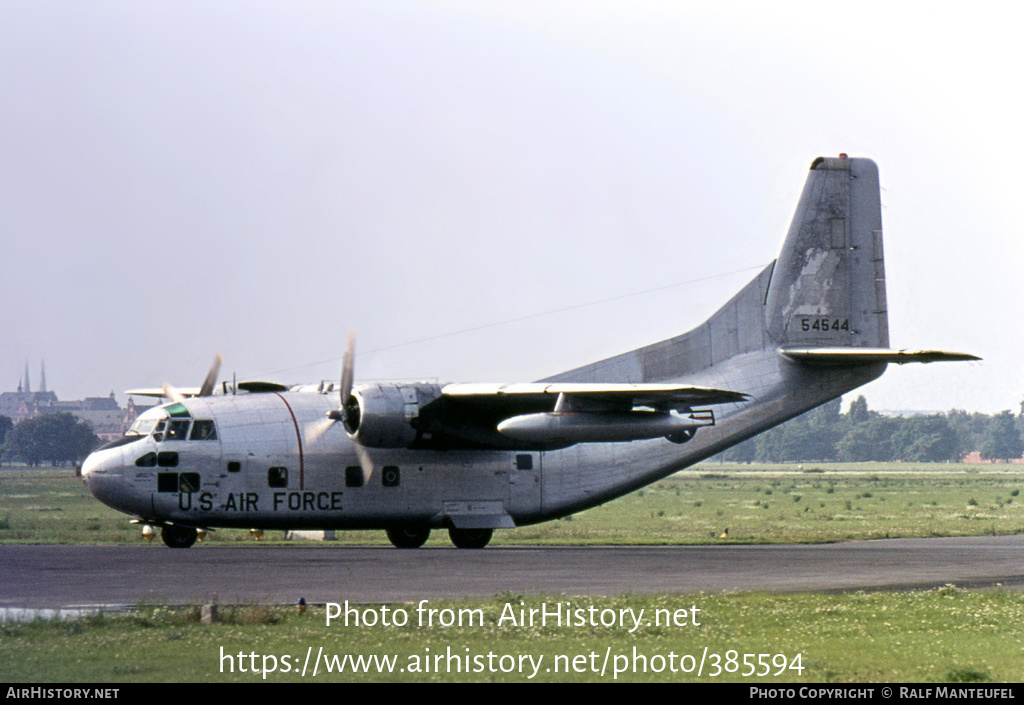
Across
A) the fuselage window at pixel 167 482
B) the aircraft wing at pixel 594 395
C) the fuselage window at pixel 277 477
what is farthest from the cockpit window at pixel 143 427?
the aircraft wing at pixel 594 395

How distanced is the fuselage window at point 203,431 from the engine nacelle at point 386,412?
10.2 feet

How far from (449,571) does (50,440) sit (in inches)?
2423

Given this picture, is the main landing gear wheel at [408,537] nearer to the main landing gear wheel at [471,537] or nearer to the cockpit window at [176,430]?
the main landing gear wheel at [471,537]

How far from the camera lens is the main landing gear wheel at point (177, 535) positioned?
29.0m

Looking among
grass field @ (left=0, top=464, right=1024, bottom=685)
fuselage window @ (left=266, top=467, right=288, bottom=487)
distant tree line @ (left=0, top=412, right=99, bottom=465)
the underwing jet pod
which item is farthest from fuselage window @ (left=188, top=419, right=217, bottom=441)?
distant tree line @ (left=0, top=412, right=99, bottom=465)

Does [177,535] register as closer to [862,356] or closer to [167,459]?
[167,459]

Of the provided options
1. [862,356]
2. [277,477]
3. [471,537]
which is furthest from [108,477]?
[862,356]

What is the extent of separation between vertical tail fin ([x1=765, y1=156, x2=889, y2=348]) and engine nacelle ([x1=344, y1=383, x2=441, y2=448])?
10.4 metres

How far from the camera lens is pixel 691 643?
50.2ft

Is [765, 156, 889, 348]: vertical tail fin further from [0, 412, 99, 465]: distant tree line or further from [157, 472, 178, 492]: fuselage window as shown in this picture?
[0, 412, 99, 465]: distant tree line
